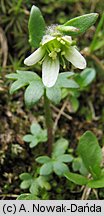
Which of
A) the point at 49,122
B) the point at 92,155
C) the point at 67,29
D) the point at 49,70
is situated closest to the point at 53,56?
the point at 49,70

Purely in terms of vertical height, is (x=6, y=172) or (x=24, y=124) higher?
(x=24, y=124)

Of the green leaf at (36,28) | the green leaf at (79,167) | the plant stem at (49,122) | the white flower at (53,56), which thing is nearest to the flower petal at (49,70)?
the white flower at (53,56)

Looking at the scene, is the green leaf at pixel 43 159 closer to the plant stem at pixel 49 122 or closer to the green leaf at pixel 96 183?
the plant stem at pixel 49 122

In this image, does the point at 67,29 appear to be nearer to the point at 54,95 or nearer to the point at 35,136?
the point at 54,95

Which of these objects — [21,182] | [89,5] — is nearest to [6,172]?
[21,182]

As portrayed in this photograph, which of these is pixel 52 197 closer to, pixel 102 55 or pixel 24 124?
pixel 24 124

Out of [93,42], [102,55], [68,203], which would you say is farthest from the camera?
[102,55]

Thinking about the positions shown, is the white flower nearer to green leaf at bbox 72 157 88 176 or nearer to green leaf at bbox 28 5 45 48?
green leaf at bbox 28 5 45 48
